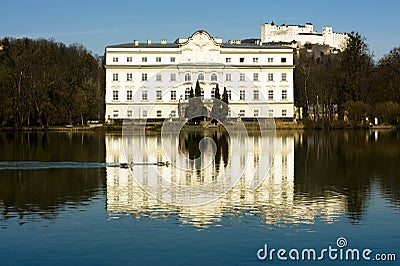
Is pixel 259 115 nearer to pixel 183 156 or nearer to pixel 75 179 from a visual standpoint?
pixel 183 156

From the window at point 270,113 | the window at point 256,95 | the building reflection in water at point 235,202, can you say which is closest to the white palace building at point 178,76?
the window at point 270,113

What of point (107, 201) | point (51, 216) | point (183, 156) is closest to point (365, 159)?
point (183, 156)

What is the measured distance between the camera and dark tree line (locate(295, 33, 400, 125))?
5662 cm

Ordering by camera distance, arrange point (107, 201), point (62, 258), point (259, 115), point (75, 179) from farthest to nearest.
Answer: point (259, 115)
point (75, 179)
point (107, 201)
point (62, 258)

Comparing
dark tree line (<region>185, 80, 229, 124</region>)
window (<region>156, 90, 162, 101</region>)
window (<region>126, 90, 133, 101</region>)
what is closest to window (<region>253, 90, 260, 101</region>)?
Result: dark tree line (<region>185, 80, 229, 124</region>)

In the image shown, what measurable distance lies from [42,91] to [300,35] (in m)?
117

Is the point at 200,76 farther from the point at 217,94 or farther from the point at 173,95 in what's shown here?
the point at 217,94

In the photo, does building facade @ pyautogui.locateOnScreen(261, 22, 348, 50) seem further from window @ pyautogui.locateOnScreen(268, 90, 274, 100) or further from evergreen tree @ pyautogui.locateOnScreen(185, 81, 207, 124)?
evergreen tree @ pyautogui.locateOnScreen(185, 81, 207, 124)

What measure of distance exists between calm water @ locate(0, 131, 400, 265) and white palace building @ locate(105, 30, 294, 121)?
4164 centimetres

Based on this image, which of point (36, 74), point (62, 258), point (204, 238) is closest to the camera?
point (62, 258)

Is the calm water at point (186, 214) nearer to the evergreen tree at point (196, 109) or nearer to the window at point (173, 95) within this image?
the evergreen tree at point (196, 109)

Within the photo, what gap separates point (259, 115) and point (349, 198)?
165 ft

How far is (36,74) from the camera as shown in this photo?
2338 inches

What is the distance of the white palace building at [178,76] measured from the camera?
2554 inches
